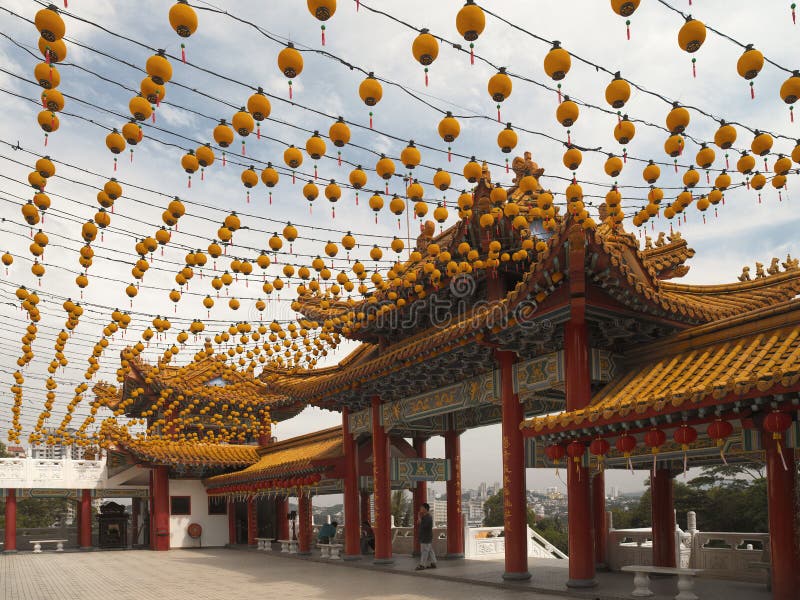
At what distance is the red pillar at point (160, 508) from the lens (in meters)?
28.0

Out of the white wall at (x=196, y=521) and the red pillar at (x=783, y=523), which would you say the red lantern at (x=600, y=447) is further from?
the white wall at (x=196, y=521)

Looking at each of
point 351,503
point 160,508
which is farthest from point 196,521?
point 351,503

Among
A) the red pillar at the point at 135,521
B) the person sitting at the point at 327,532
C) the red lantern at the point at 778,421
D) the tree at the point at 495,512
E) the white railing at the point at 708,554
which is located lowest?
the tree at the point at 495,512

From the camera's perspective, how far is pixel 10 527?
2859 cm

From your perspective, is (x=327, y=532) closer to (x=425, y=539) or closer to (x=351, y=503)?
(x=351, y=503)

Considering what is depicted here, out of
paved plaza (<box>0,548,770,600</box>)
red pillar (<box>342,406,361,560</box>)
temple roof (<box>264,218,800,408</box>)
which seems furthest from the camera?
red pillar (<box>342,406,361,560</box>)

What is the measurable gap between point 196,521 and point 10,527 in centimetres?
718

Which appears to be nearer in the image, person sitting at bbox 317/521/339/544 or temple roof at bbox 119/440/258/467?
person sitting at bbox 317/521/339/544

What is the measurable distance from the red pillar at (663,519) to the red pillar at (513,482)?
2.62m

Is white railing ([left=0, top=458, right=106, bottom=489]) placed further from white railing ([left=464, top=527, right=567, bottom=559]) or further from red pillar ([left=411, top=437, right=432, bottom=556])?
white railing ([left=464, top=527, right=567, bottom=559])

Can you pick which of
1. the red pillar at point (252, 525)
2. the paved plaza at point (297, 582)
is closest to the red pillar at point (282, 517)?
the red pillar at point (252, 525)

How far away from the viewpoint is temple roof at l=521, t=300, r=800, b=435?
858cm

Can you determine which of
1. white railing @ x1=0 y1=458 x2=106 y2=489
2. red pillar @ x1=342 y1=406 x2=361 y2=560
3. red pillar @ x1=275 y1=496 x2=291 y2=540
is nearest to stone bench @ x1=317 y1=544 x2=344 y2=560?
red pillar @ x1=342 y1=406 x2=361 y2=560

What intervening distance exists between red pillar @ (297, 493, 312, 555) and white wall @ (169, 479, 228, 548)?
24.2ft
